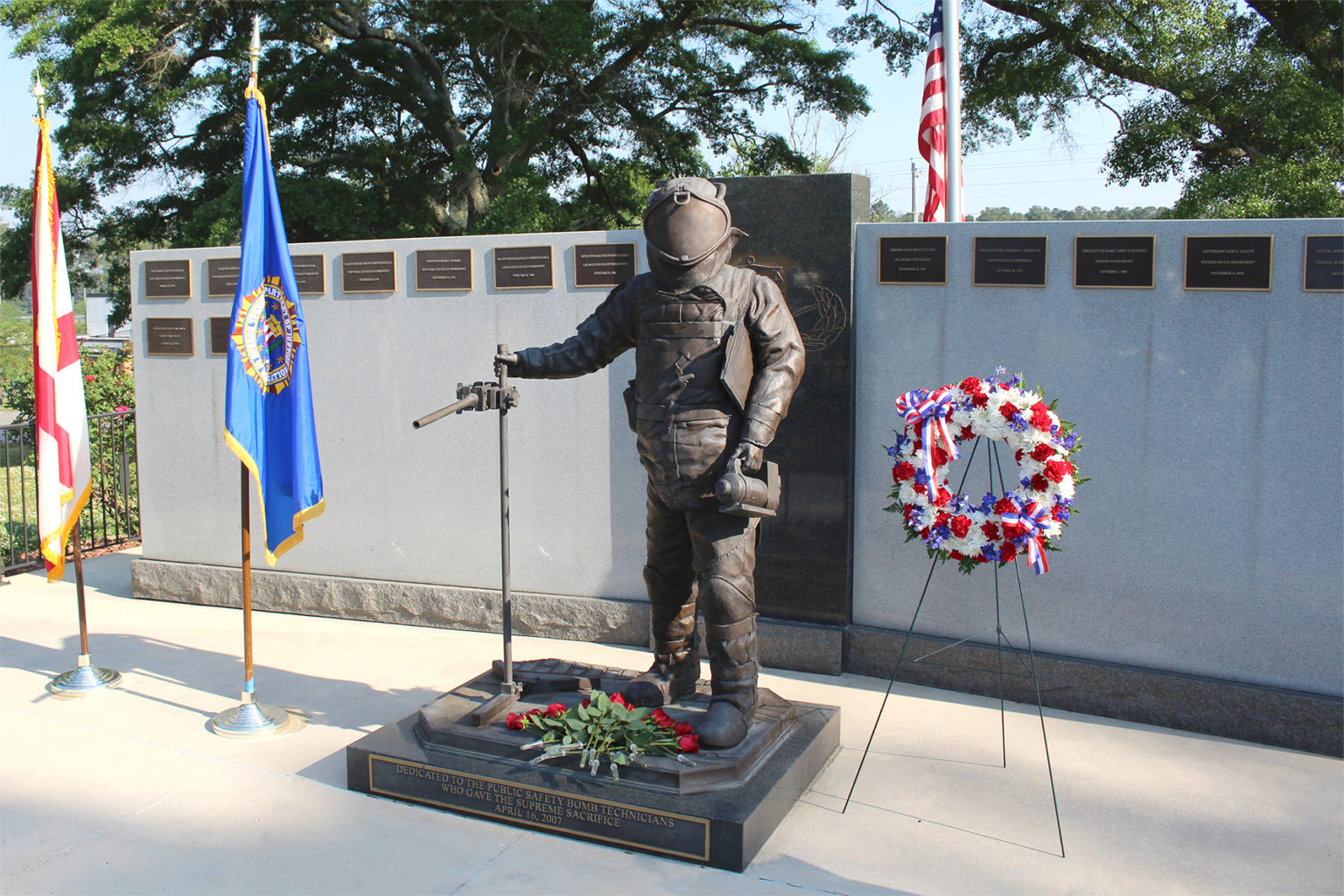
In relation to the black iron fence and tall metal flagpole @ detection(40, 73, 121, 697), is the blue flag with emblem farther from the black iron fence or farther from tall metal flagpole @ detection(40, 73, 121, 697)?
the black iron fence

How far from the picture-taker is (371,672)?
5570mm

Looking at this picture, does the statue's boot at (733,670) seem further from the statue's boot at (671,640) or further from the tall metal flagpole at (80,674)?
the tall metal flagpole at (80,674)

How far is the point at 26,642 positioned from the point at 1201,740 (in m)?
6.28

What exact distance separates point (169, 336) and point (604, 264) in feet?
10.5

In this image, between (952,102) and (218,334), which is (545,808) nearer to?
(218,334)

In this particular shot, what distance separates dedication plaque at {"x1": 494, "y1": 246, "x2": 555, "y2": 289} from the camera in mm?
6012

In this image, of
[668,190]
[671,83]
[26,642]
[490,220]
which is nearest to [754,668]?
[668,190]

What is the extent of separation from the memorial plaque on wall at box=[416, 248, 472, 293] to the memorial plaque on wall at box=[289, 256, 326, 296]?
694mm

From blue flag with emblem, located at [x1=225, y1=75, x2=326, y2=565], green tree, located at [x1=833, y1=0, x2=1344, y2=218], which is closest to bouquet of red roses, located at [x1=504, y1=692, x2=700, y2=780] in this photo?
blue flag with emblem, located at [x1=225, y1=75, x2=326, y2=565]

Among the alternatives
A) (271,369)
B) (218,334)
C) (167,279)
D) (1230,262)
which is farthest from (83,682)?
(1230,262)

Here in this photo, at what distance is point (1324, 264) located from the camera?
175 inches

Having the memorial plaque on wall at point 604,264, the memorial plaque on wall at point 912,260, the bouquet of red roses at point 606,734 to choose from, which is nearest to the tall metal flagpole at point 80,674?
the bouquet of red roses at point 606,734

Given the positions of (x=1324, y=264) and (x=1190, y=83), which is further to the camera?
(x=1190, y=83)

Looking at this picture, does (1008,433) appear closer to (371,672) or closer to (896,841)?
(896,841)
